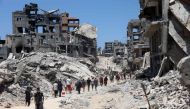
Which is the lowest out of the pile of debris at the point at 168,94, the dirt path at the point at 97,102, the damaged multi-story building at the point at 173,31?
the dirt path at the point at 97,102

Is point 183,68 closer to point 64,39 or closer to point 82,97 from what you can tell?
point 82,97

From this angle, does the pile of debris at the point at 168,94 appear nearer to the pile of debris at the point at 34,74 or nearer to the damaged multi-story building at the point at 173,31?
the damaged multi-story building at the point at 173,31

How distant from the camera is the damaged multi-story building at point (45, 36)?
256ft

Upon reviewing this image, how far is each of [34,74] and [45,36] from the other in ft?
124

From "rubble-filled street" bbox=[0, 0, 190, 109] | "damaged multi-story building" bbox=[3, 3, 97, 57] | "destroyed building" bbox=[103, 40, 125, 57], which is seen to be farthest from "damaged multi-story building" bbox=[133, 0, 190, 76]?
"destroyed building" bbox=[103, 40, 125, 57]

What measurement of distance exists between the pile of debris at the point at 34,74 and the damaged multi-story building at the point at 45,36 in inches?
654

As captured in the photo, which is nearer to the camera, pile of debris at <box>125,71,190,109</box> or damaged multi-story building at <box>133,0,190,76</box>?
pile of debris at <box>125,71,190,109</box>

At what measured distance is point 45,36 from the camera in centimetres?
8369

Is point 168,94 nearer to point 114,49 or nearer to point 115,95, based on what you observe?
point 115,95

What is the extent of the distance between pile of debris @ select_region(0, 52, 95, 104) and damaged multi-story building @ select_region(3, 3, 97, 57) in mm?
16621

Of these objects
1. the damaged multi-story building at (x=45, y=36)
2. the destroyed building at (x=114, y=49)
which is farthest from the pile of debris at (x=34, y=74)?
the destroyed building at (x=114, y=49)

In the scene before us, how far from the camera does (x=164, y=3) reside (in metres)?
30.6

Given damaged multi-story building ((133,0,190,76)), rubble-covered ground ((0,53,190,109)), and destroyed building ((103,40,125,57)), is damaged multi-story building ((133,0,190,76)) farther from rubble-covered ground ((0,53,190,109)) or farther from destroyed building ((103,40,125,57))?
destroyed building ((103,40,125,57))

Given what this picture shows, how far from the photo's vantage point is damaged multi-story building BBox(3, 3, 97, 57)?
7812 cm
